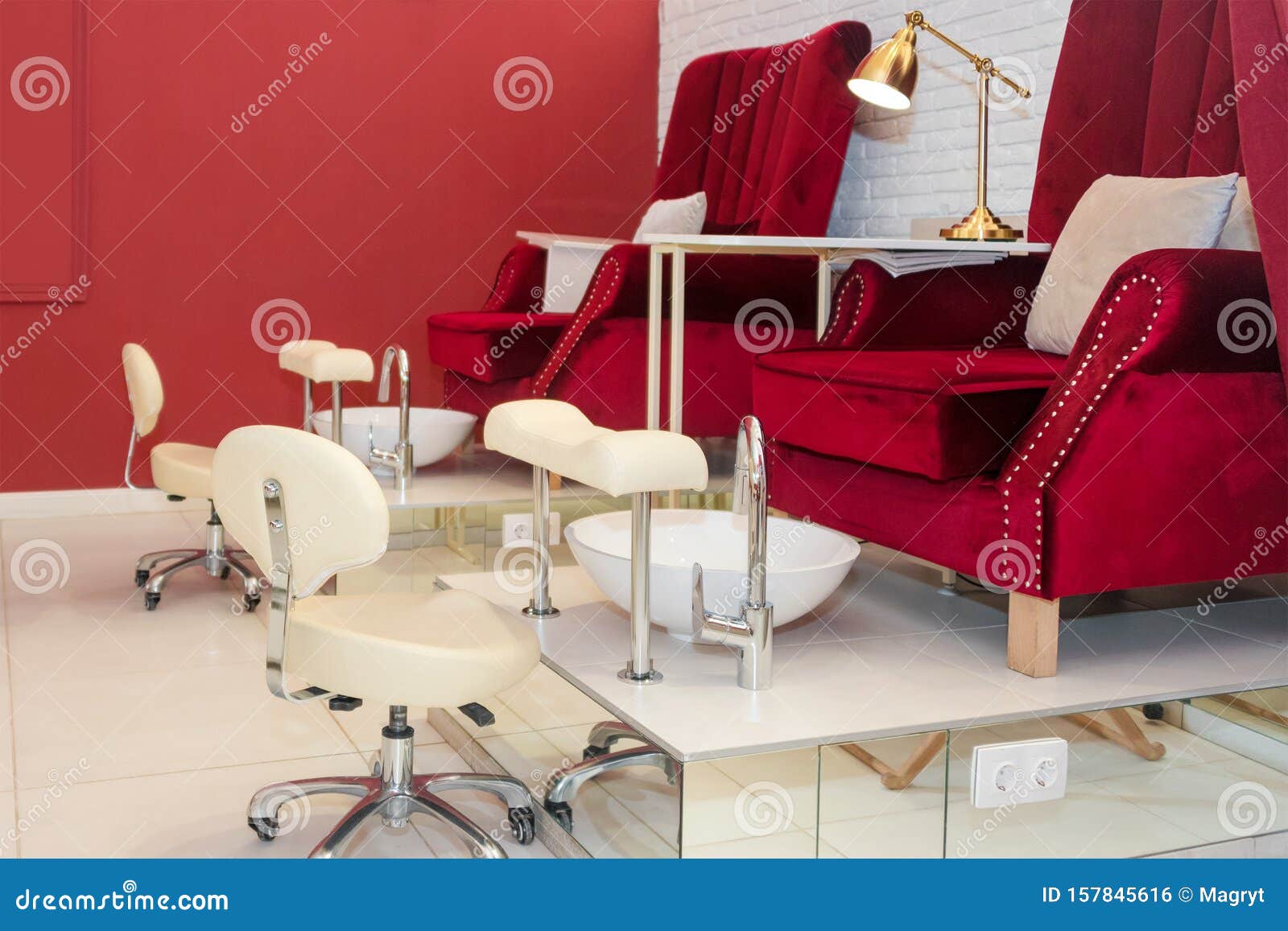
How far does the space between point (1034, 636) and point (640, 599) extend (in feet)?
1.94

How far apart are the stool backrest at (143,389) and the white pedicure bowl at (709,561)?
57.7 inches

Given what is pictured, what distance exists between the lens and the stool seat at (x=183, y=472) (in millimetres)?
3145

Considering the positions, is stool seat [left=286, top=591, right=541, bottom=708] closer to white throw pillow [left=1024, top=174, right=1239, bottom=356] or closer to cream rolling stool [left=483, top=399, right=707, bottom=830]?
cream rolling stool [left=483, top=399, right=707, bottom=830]

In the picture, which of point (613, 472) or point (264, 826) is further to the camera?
point (264, 826)

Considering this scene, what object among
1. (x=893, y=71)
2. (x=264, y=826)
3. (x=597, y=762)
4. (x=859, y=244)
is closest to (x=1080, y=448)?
(x=597, y=762)

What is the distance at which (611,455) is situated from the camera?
1.72 m

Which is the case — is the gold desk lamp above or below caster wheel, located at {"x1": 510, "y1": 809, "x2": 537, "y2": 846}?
above

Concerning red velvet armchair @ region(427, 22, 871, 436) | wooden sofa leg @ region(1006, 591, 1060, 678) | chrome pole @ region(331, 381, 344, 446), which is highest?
red velvet armchair @ region(427, 22, 871, 436)

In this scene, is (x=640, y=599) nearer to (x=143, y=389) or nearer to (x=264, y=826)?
(x=264, y=826)

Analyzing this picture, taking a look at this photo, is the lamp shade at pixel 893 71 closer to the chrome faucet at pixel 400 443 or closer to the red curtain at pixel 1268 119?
the red curtain at pixel 1268 119

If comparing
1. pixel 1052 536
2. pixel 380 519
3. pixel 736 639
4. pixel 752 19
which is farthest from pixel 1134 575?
A: pixel 752 19

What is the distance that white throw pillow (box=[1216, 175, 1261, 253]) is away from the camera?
233 cm

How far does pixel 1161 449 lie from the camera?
197 cm

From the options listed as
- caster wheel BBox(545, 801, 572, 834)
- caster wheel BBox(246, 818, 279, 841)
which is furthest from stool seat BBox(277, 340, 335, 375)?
caster wheel BBox(545, 801, 572, 834)
